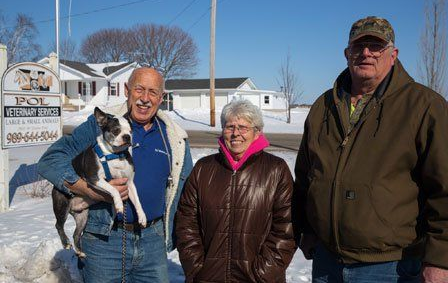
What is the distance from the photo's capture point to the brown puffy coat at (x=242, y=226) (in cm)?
287

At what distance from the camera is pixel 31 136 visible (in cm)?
827

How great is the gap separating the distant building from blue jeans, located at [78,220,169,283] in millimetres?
41545

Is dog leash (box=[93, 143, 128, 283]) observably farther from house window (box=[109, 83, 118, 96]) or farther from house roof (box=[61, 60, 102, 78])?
house window (box=[109, 83, 118, 96])

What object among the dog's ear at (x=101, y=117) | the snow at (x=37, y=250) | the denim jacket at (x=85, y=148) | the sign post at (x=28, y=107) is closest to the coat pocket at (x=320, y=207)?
the denim jacket at (x=85, y=148)

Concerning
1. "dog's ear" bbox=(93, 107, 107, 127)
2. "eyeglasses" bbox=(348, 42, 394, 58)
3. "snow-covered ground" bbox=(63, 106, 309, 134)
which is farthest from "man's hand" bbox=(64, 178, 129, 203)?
Result: "snow-covered ground" bbox=(63, 106, 309, 134)

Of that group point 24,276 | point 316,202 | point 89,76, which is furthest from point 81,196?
point 89,76

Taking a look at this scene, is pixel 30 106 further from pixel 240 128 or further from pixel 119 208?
pixel 240 128

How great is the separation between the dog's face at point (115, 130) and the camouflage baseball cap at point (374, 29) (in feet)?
5.83

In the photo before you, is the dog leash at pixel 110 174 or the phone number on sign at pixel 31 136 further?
the phone number on sign at pixel 31 136

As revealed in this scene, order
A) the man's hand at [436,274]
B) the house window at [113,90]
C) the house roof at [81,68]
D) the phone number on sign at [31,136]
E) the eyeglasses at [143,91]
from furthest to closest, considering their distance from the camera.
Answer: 1. the house window at [113,90]
2. the house roof at [81,68]
3. the phone number on sign at [31,136]
4. the eyeglasses at [143,91]
5. the man's hand at [436,274]

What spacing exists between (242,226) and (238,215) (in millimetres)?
82

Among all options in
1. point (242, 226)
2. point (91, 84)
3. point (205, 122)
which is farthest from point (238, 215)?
point (91, 84)

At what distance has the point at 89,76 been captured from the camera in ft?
151

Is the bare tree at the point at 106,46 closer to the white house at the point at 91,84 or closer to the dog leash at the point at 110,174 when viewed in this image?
the white house at the point at 91,84
